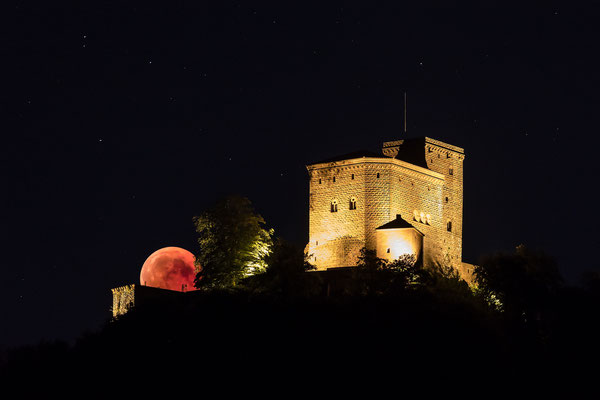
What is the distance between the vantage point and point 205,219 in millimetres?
89562

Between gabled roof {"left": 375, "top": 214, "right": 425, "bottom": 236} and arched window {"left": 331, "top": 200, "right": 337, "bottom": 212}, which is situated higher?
arched window {"left": 331, "top": 200, "right": 337, "bottom": 212}

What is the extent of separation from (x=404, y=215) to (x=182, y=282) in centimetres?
1293

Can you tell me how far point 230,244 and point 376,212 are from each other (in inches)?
333

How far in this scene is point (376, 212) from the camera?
90.8 m

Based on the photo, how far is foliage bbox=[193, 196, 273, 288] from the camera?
87688 millimetres

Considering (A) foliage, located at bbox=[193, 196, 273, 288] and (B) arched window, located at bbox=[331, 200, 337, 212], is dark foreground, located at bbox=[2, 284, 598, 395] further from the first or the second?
(B) arched window, located at bbox=[331, 200, 337, 212]

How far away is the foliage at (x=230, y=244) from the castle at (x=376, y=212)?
3864mm

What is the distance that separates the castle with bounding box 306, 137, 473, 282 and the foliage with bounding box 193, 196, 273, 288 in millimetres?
3864

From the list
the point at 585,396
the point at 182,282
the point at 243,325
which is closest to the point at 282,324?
the point at 243,325

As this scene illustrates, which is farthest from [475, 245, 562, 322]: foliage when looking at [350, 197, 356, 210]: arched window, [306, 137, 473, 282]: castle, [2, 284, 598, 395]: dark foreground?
[350, 197, 356, 210]: arched window

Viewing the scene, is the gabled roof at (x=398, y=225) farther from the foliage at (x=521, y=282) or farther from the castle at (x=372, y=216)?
the foliage at (x=521, y=282)

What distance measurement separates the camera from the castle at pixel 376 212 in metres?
89.6

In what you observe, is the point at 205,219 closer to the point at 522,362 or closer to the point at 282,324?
the point at 282,324

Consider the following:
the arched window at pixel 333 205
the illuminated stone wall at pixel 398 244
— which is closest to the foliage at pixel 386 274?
the illuminated stone wall at pixel 398 244
